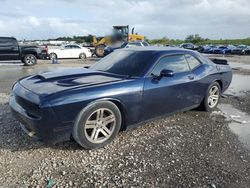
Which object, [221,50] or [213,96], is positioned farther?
[221,50]

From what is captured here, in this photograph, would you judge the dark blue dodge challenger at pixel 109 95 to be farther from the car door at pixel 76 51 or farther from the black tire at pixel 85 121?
the car door at pixel 76 51

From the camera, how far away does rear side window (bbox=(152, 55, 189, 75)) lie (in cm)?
504

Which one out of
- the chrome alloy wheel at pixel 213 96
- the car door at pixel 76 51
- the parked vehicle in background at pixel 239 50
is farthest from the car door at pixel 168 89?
the parked vehicle in background at pixel 239 50

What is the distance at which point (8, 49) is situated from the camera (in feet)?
55.0

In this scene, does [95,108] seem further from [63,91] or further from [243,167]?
[243,167]

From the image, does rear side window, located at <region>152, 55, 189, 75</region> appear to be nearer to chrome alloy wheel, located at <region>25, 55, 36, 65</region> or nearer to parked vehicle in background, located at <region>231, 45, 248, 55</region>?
chrome alloy wheel, located at <region>25, 55, 36, 65</region>

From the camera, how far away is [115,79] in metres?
4.55

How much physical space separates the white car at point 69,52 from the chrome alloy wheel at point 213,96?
64.3 ft

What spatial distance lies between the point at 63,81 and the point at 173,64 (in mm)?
2152

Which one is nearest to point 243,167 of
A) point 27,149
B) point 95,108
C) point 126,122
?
point 126,122

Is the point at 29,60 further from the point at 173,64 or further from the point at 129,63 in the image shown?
the point at 173,64

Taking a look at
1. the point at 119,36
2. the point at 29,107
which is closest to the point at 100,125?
the point at 29,107

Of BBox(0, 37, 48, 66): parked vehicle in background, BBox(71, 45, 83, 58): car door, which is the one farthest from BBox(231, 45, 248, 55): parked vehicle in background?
BBox(0, 37, 48, 66): parked vehicle in background

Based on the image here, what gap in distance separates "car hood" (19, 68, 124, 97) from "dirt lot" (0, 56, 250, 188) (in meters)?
0.86
